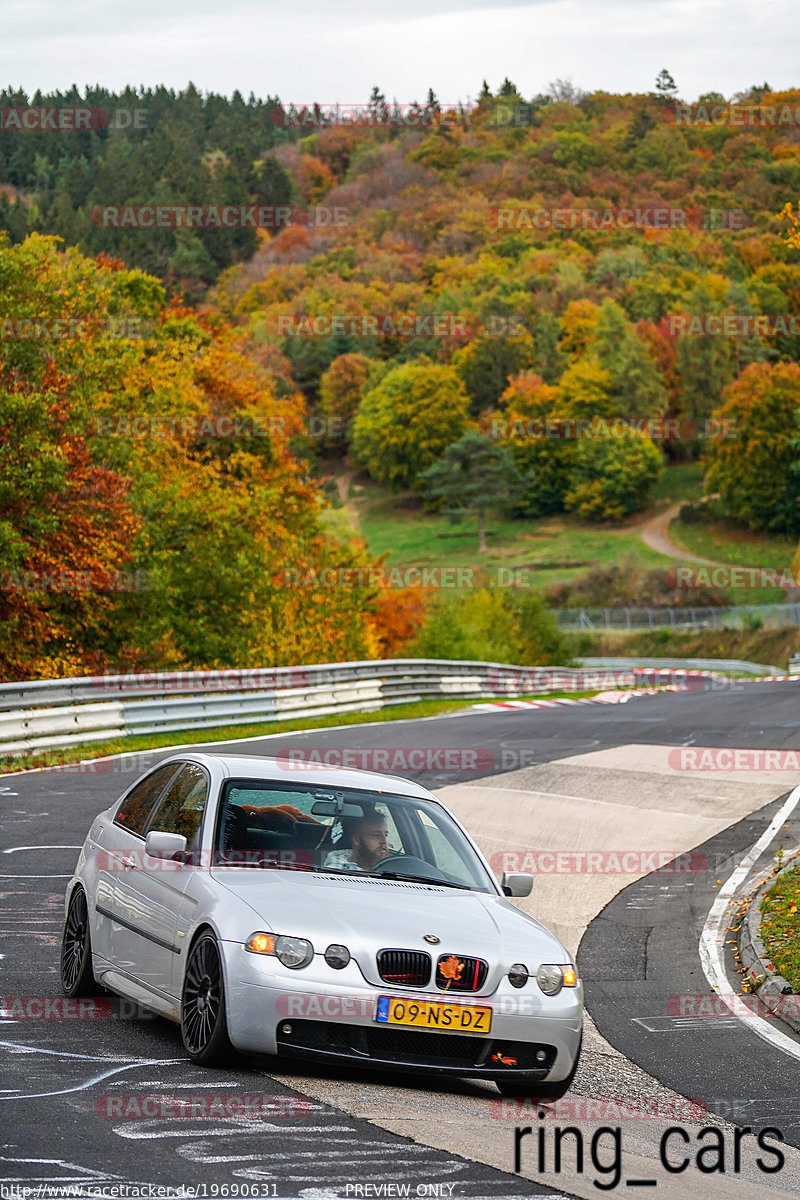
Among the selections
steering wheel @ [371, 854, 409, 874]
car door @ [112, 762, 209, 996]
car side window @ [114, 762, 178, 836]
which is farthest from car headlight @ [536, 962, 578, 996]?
car side window @ [114, 762, 178, 836]

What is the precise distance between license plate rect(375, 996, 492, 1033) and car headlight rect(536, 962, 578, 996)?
37cm

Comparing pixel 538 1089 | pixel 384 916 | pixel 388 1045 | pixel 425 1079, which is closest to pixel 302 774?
pixel 384 916

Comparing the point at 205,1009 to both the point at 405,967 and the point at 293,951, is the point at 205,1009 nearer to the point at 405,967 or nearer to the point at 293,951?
the point at 293,951

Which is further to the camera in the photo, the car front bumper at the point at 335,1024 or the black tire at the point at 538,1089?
the black tire at the point at 538,1089

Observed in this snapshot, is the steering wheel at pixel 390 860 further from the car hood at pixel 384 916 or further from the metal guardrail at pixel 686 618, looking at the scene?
the metal guardrail at pixel 686 618

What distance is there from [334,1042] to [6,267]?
2656cm

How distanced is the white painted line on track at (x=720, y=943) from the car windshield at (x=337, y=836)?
250 centimetres

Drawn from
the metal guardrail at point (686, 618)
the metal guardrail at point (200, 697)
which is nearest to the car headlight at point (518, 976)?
the metal guardrail at point (200, 697)

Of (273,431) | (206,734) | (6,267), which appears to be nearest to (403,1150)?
(206,734)

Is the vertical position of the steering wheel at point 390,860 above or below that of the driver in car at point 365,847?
below

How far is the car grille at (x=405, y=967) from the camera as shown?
22.4 ft

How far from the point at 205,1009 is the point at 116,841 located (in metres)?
1.89

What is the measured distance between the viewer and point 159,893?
7730 millimetres

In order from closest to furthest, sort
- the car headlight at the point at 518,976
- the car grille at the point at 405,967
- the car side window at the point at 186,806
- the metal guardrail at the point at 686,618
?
the car grille at the point at 405,967 < the car headlight at the point at 518,976 < the car side window at the point at 186,806 < the metal guardrail at the point at 686,618
